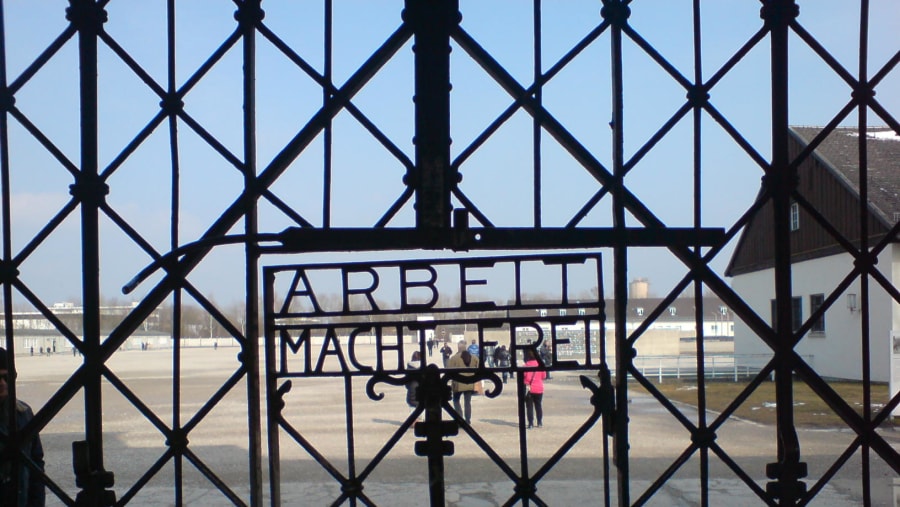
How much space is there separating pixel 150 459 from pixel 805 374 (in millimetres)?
12064

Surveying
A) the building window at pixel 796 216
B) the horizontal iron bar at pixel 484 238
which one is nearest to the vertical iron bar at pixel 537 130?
the horizontal iron bar at pixel 484 238

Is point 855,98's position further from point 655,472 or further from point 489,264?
point 655,472

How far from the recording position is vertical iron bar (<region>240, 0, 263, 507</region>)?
9.99ft

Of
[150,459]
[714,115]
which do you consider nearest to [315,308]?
[714,115]

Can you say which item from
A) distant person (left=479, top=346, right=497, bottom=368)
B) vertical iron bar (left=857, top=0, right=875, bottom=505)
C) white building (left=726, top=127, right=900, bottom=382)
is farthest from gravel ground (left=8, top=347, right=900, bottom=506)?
white building (left=726, top=127, right=900, bottom=382)

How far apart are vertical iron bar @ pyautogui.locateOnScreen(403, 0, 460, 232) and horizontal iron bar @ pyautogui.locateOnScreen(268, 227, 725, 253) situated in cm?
9

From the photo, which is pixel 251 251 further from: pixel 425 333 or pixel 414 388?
pixel 414 388

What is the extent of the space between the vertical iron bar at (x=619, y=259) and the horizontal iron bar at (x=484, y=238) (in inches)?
3.7

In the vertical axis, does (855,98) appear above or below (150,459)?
above

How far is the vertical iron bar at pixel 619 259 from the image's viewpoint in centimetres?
303

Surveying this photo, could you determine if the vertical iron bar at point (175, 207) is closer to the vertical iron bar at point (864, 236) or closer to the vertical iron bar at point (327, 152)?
the vertical iron bar at point (327, 152)

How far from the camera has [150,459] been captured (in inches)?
511

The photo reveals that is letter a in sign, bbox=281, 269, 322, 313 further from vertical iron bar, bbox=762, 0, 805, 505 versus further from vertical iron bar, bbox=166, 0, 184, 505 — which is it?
vertical iron bar, bbox=762, 0, 805, 505

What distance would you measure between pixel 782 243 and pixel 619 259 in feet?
2.18
